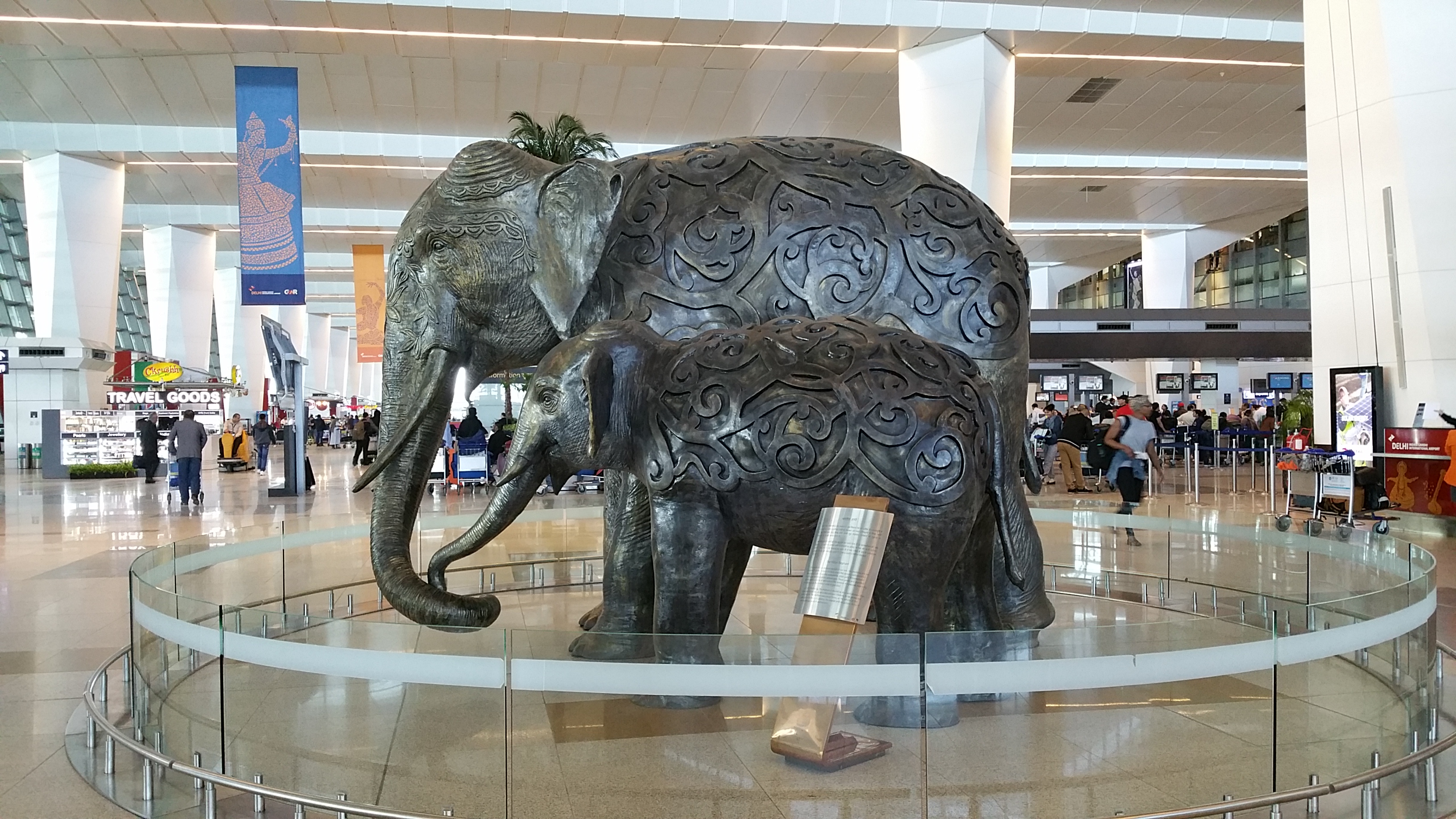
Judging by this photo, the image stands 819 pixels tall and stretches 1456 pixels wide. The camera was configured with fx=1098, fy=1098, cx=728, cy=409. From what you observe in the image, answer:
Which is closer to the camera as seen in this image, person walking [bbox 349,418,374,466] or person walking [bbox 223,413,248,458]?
person walking [bbox 349,418,374,466]

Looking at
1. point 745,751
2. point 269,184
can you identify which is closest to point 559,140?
point 269,184

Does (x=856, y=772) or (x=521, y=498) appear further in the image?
(x=521, y=498)

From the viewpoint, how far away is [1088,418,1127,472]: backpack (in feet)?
34.1

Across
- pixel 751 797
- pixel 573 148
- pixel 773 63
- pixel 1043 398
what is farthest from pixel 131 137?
pixel 1043 398

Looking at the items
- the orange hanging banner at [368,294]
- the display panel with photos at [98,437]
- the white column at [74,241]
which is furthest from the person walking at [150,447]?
the orange hanging banner at [368,294]

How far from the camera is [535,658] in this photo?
3074mm

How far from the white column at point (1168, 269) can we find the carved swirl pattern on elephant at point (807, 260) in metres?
23.4

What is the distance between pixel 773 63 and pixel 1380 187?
21.0 feet

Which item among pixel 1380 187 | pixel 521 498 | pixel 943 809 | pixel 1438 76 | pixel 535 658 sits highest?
pixel 1438 76

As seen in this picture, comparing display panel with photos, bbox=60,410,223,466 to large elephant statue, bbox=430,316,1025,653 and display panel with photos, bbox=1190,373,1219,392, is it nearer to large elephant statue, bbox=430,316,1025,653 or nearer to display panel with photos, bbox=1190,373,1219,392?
large elephant statue, bbox=430,316,1025,653

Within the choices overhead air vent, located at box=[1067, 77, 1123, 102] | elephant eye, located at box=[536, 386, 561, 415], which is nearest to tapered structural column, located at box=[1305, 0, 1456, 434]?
overhead air vent, located at box=[1067, 77, 1123, 102]

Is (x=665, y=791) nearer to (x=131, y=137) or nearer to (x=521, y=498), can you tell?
(x=521, y=498)

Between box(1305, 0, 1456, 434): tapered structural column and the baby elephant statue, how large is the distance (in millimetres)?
8375

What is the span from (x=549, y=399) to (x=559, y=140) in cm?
1107
